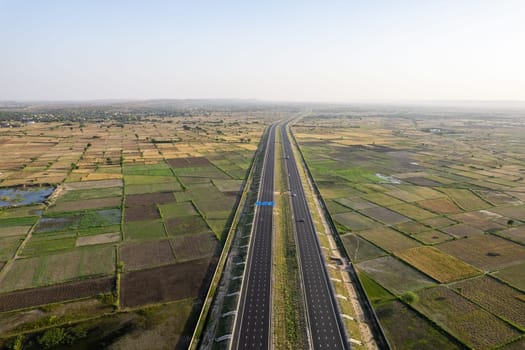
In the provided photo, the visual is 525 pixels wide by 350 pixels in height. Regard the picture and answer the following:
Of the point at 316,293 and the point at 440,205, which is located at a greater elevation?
the point at 440,205

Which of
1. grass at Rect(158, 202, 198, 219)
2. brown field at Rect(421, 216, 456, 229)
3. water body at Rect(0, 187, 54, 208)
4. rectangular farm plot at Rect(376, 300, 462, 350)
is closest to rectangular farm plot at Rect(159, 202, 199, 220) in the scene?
grass at Rect(158, 202, 198, 219)

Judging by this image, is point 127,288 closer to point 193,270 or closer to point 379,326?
point 193,270

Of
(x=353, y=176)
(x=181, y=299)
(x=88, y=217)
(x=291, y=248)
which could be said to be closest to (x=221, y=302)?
(x=181, y=299)

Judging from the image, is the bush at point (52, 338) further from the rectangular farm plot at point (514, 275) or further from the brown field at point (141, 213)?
the rectangular farm plot at point (514, 275)

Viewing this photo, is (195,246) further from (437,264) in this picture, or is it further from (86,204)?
(437,264)

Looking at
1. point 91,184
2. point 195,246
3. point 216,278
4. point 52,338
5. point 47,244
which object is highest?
point 91,184

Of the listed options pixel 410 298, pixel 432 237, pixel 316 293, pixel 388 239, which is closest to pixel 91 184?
pixel 316 293

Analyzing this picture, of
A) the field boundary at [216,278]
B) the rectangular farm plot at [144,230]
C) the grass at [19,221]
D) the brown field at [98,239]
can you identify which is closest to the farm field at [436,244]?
the field boundary at [216,278]
